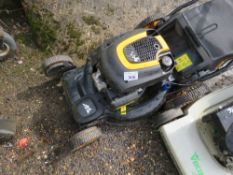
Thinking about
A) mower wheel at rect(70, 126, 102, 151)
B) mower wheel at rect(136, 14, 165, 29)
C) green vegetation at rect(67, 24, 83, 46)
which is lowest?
mower wheel at rect(70, 126, 102, 151)

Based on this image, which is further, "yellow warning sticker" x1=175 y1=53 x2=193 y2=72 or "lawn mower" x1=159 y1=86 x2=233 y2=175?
"lawn mower" x1=159 y1=86 x2=233 y2=175

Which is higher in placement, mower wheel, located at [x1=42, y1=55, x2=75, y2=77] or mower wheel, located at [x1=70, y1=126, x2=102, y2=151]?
mower wheel, located at [x1=42, y1=55, x2=75, y2=77]

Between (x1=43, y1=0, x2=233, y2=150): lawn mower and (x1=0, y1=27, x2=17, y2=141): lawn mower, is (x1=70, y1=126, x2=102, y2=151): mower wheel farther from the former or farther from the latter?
(x1=0, y1=27, x2=17, y2=141): lawn mower

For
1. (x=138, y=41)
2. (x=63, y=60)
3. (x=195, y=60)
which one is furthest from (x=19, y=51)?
(x=195, y=60)

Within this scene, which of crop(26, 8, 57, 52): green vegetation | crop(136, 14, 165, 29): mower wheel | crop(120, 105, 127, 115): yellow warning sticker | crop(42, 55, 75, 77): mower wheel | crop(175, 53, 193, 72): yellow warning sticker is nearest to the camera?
crop(175, 53, 193, 72): yellow warning sticker

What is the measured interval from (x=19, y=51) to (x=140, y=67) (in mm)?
1415

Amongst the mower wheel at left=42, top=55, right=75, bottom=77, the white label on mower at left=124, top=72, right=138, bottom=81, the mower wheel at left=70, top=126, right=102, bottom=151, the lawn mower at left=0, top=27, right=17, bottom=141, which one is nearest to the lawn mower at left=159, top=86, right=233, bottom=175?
the mower wheel at left=70, top=126, right=102, bottom=151

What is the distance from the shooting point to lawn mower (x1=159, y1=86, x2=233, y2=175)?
360 centimetres

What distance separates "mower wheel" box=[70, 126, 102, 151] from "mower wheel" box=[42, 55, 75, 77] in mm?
628

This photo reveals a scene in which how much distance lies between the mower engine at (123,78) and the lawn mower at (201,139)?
0.98 feet

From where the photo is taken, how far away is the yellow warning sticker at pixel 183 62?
3436mm

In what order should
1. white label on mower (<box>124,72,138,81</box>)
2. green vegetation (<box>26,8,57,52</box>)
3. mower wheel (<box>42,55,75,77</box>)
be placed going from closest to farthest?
white label on mower (<box>124,72,138,81</box>) → mower wheel (<box>42,55,75,77</box>) → green vegetation (<box>26,8,57,52</box>)

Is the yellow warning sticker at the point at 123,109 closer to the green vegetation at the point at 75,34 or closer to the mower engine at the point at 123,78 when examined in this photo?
the mower engine at the point at 123,78

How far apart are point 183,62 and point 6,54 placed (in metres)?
1.63
